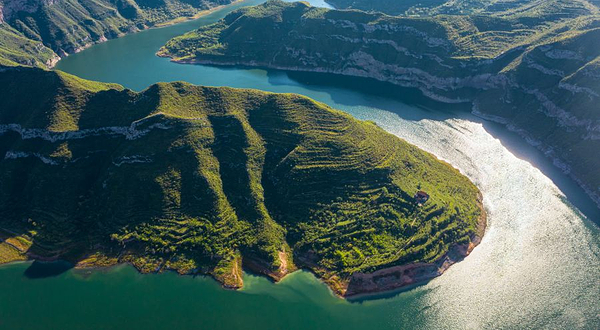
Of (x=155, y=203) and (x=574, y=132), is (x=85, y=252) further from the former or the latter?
(x=574, y=132)

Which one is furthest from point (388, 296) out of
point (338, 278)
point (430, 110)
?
point (430, 110)

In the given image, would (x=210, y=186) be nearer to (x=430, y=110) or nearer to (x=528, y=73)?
(x=430, y=110)

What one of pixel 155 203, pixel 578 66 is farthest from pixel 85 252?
pixel 578 66

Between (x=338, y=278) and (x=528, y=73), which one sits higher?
(x=528, y=73)

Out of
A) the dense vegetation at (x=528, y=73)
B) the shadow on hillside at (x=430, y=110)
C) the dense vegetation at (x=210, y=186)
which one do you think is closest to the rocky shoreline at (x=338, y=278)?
the dense vegetation at (x=210, y=186)

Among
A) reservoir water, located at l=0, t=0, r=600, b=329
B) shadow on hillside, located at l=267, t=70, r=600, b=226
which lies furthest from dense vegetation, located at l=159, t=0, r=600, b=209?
reservoir water, located at l=0, t=0, r=600, b=329

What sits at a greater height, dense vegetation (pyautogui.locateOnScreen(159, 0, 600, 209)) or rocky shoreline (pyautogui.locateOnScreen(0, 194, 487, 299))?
dense vegetation (pyautogui.locateOnScreen(159, 0, 600, 209))

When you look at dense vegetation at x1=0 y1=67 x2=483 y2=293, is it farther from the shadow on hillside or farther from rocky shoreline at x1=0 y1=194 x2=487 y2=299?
the shadow on hillside

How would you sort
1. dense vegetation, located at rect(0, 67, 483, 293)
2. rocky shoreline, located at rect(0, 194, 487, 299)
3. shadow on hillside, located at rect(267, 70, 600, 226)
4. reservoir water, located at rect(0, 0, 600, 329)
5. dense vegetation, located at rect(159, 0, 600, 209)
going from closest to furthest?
reservoir water, located at rect(0, 0, 600, 329)
rocky shoreline, located at rect(0, 194, 487, 299)
dense vegetation, located at rect(0, 67, 483, 293)
shadow on hillside, located at rect(267, 70, 600, 226)
dense vegetation, located at rect(159, 0, 600, 209)

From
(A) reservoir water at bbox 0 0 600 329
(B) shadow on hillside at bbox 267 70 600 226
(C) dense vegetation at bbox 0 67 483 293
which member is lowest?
(A) reservoir water at bbox 0 0 600 329

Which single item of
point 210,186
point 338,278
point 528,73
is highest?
point 528,73
